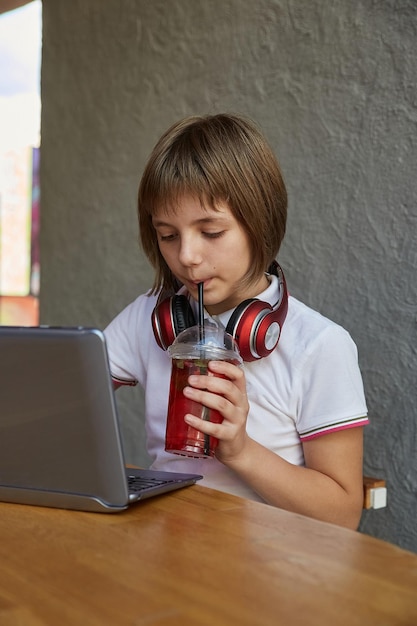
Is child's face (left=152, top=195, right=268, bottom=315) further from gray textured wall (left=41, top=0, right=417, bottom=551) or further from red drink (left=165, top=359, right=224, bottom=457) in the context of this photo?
gray textured wall (left=41, top=0, right=417, bottom=551)

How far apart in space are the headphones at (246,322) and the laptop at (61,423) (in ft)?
1.21

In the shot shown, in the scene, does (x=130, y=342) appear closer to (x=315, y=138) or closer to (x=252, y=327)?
(x=252, y=327)

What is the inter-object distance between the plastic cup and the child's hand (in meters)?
0.01

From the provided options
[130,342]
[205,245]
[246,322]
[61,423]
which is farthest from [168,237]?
[61,423]

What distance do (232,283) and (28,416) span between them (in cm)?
59

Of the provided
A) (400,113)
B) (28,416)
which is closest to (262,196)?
(400,113)

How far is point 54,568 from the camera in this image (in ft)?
2.86

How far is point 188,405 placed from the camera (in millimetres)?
1183

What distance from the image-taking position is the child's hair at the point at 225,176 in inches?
58.9

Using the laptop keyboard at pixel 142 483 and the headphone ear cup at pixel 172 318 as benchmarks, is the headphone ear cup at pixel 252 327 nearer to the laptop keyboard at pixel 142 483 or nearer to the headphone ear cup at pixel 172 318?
the headphone ear cup at pixel 172 318

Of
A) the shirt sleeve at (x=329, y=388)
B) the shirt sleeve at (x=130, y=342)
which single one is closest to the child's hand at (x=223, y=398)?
the shirt sleeve at (x=329, y=388)

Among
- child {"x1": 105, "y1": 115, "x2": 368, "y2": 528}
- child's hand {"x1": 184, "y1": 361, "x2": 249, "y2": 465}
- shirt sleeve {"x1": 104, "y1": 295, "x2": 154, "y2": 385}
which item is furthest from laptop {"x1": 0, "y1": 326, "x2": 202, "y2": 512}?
shirt sleeve {"x1": 104, "y1": 295, "x2": 154, "y2": 385}

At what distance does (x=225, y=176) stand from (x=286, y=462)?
53 centimetres

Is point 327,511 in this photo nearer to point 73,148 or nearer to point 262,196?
point 262,196
